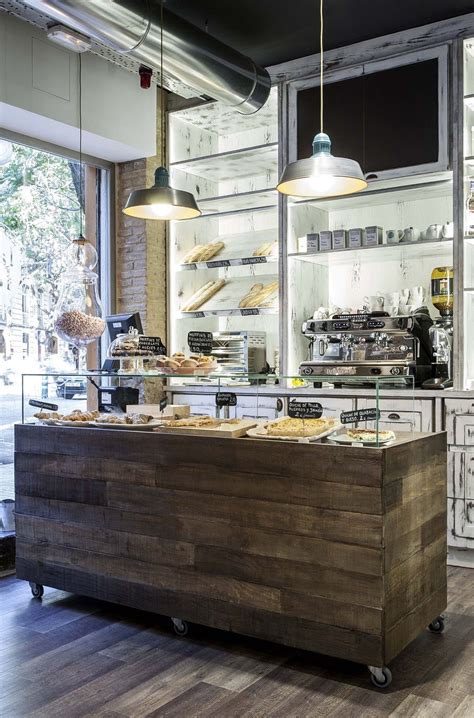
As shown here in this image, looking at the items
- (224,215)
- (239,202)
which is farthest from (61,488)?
(239,202)

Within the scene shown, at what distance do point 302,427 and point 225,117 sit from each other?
11.7 feet

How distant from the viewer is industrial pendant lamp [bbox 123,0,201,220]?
354 cm

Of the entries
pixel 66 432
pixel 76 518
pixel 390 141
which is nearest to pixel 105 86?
pixel 390 141

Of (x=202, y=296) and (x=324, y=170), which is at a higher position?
(x=324, y=170)

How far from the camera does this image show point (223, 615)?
2.94 meters

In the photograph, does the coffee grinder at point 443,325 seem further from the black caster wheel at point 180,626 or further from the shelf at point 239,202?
the black caster wheel at point 180,626

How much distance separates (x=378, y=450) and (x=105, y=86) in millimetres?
3750

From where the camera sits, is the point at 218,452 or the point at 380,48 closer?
the point at 218,452

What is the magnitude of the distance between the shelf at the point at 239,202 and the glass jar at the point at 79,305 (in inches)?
68.8

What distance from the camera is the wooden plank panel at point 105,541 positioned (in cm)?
309

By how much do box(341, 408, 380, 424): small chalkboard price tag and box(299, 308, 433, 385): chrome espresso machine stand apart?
Result: 176cm

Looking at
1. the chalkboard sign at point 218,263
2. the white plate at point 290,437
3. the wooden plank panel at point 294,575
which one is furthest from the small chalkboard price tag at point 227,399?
the chalkboard sign at point 218,263

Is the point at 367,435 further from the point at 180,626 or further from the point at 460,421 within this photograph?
the point at 460,421

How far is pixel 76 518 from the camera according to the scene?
3.43 m
